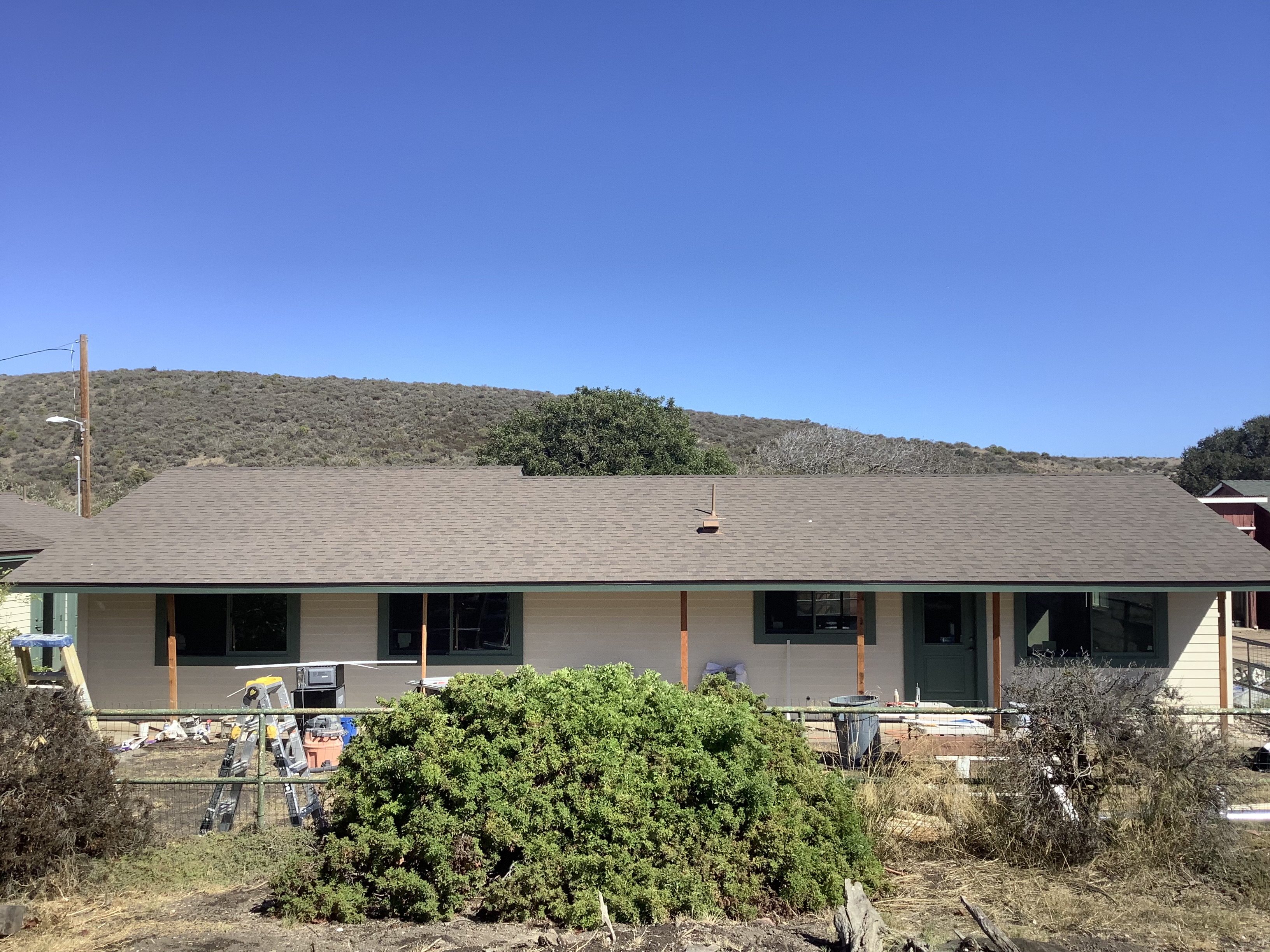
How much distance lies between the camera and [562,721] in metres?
6.09

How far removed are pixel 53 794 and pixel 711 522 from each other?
32.3 feet

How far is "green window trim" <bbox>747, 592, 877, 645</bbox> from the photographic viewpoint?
13.6 m

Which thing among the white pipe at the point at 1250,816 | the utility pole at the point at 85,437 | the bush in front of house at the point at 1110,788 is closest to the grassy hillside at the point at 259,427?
the utility pole at the point at 85,437

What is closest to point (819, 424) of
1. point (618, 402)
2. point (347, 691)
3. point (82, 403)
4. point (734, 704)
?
point (618, 402)

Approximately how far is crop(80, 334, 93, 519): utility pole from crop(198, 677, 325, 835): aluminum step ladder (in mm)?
14893

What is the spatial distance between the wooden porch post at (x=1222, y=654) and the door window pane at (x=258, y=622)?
13.6m

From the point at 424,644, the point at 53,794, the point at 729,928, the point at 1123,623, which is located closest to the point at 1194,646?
the point at 1123,623

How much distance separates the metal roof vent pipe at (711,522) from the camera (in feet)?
47.2

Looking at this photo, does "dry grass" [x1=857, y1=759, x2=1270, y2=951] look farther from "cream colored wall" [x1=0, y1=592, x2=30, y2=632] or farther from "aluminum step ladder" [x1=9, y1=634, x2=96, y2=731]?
"cream colored wall" [x1=0, y1=592, x2=30, y2=632]

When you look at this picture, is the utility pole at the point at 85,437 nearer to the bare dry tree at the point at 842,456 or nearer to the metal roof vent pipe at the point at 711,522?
the metal roof vent pipe at the point at 711,522

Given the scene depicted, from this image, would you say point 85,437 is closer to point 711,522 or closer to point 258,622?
point 258,622

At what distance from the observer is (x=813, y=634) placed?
1368 centimetres

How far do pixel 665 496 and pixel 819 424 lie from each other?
37874mm

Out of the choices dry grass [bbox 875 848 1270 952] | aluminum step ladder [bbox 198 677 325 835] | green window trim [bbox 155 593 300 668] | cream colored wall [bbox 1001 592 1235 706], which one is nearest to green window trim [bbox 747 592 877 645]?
cream colored wall [bbox 1001 592 1235 706]
